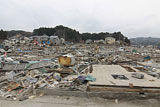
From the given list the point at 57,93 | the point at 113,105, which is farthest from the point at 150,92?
the point at 57,93

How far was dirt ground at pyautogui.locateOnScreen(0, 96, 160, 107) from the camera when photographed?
3.74 meters

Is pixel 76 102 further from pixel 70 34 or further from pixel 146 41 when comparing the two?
pixel 146 41

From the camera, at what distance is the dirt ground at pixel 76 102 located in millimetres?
3742

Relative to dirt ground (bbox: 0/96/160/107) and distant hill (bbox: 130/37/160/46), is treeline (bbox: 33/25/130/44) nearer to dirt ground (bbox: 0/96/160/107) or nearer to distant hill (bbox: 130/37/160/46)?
distant hill (bbox: 130/37/160/46)

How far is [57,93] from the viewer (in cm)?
448

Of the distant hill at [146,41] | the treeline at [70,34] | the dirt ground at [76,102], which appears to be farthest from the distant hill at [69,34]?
the dirt ground at [76,102]

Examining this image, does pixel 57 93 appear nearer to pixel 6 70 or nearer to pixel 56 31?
pixel 6 70

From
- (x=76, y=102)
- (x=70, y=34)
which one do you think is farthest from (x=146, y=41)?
(x=76, y=102)

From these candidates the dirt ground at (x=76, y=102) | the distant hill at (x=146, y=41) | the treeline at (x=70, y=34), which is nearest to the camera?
the dirt ground at (x=76, y=102)

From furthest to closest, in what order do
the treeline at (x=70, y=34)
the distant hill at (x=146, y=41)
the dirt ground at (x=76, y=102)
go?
the distant hill at (x=146, y=41) → the treeline at (x=70, y=34) → the dirt ground at (x=76, y=102)

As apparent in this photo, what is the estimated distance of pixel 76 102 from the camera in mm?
3922

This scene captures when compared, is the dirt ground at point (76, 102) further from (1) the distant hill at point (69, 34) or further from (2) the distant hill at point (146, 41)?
(2) the distant hill at point (146, 41)

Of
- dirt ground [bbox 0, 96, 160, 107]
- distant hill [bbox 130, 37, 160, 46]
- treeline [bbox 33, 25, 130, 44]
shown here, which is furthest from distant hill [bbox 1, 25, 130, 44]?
dirt ground [bbox 0, 96, 160, 107]

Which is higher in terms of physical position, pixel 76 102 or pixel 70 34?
pixel 70 34
